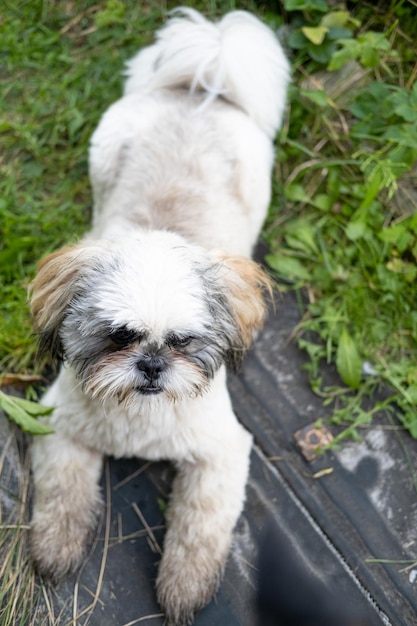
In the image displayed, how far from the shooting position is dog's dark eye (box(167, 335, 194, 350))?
227 centimetres

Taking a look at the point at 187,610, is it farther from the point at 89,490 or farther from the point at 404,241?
the point at 404,241

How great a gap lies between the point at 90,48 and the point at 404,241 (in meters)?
2.45

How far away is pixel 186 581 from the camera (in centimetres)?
276

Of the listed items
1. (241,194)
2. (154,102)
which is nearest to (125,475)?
(241,194)

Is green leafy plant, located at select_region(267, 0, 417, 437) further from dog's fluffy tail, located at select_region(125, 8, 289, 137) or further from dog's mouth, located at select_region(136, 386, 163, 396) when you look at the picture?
dog's mouth, located at select_region(136, 386, 163, 396)

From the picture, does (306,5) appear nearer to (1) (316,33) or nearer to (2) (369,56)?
(1) (316,33)

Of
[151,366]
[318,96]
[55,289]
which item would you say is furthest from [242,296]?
[318,96]

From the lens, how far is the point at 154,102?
11.1 feet

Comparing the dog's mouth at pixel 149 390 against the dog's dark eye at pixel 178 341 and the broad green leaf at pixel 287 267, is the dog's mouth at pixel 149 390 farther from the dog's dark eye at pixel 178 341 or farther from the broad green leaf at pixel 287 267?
the broad green leaf at pixel 287 267

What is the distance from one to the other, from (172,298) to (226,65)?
1718mm

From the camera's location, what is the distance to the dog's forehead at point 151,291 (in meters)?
2.18

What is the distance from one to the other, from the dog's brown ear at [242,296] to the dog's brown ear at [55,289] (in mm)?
530

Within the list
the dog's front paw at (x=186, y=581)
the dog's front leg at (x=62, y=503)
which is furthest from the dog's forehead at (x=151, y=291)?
the dog's front paw at (x=186, y=581)

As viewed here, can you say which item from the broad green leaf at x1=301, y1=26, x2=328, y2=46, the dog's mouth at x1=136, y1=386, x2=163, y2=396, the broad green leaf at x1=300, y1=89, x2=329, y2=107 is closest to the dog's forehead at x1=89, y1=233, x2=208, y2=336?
the dog's mouth at x1=136, y1=386, x2=163, y2=396
